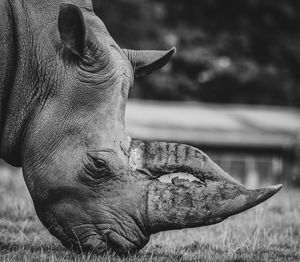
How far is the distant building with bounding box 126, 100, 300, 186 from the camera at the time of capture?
16828mm

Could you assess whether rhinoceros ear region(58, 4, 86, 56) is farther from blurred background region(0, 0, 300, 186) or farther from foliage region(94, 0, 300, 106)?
foliage region(94, 0, 300, 106)

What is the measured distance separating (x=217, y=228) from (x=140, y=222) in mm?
1764

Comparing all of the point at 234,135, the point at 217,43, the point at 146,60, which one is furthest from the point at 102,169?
the point at 217,43

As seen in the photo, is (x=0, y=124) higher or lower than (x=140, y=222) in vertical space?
higher

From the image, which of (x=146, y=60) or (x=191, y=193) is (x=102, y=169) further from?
(x=146, y=60)

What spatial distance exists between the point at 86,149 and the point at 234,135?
12704mm

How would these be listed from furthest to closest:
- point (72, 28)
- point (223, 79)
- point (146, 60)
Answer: point (223, 79) → point (146, 60) → point (72, 28)

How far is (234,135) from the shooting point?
677 inches

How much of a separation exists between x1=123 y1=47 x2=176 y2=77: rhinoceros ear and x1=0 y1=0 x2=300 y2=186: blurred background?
10.8m

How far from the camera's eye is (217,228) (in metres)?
6.13

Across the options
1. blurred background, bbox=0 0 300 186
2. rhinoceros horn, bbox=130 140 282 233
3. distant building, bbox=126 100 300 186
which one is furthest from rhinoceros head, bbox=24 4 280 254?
blurred background, bbox=0 0 300 186

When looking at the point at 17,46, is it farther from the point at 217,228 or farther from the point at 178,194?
the point at 217,228

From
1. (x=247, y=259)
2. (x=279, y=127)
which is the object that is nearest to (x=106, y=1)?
(x=279, y=127)

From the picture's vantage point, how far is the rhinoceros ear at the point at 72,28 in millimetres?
4758
